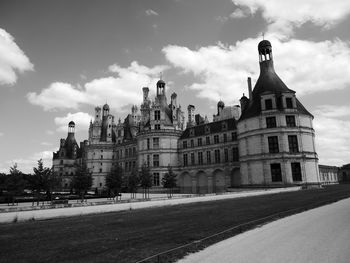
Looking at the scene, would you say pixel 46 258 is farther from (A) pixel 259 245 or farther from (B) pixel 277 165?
(B) pixel 277 165

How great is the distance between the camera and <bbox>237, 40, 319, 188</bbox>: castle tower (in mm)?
40656

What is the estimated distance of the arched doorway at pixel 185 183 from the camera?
Answer: 57656 millimetres

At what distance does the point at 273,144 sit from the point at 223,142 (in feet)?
40.4

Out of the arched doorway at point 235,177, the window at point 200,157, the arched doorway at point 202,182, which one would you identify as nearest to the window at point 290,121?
the arched doorway at point 235,177

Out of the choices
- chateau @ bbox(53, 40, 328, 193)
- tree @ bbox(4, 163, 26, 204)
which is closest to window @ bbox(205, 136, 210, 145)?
chateau @ bbox(53, 40, 328, 193)

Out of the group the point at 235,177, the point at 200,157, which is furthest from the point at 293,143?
the point at 200,157

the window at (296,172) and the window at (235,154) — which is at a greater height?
the window at (235,154)

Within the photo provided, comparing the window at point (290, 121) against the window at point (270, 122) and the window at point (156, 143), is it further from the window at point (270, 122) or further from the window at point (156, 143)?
the window at point (156, 143)

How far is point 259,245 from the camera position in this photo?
8453mm

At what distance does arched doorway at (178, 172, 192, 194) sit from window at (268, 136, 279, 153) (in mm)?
21691

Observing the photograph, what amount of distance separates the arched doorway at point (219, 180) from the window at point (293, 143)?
48.9 ft

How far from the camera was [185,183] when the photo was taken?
2331 inches

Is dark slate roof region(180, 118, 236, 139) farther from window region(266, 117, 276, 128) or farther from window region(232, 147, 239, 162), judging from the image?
window region(266, 117, 276, 128)

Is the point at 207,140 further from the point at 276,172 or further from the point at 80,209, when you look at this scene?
the point at 80,209
